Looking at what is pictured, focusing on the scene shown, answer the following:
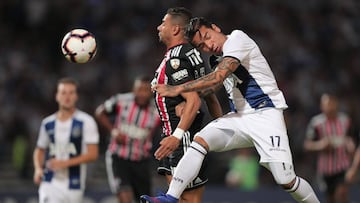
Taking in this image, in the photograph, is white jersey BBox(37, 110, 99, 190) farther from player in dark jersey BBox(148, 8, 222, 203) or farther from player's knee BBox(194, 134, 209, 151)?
player's knee BBox(194, 134, 209, 151)

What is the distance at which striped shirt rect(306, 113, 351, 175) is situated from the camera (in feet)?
46.1

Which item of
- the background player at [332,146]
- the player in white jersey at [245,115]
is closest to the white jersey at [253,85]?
the player in white jersey at [245,115]

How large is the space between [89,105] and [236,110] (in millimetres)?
8550

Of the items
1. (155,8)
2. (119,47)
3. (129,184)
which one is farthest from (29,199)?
(155,8)

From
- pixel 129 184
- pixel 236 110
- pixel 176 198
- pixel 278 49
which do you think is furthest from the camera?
pixel 278 49

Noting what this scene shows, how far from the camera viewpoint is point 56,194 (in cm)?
1019

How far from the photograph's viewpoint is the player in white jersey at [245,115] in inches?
324

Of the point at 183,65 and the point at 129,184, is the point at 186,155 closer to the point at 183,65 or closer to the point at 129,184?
the point at 183,65

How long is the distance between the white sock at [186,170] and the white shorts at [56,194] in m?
2.41

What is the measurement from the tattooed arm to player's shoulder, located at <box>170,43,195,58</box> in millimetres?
345

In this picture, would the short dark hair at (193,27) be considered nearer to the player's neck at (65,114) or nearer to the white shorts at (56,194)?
the player's neck at (65,114)

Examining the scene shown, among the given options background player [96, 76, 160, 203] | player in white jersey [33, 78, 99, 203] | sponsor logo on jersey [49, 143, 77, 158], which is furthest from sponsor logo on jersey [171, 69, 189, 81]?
background player [96, 76, 160, 203]

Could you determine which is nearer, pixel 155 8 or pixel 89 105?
pixel 89 105

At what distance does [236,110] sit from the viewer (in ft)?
28.5
